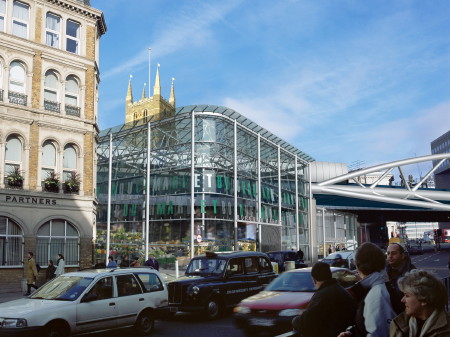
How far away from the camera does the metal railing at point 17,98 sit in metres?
24.8

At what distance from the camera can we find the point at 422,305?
325 cm

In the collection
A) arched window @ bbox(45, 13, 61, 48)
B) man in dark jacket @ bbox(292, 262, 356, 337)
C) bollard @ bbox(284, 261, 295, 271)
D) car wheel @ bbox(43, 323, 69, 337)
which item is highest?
arched window @ bbox(45, 13, 61, 48)

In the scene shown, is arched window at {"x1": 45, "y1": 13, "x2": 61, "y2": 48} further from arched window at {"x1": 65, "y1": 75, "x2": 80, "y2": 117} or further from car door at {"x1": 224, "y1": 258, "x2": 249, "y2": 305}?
car door at {"x1": 224, "y1": 258, "x2": 249, "y2": 305}

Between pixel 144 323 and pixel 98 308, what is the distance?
57.1 inches

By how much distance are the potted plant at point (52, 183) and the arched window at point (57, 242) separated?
1654 millimetres

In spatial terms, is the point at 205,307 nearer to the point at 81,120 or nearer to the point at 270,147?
the point at 81,120

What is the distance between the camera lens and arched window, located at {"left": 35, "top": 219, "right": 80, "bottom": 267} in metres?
25.3

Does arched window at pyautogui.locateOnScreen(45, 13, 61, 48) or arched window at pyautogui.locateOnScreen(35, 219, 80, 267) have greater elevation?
arched window at pyautogui.locateOnScreen(45, 13, 61, 48)

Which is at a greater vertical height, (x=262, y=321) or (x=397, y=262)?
(x=397, y=262)

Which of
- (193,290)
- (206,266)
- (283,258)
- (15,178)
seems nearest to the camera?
(193,290)

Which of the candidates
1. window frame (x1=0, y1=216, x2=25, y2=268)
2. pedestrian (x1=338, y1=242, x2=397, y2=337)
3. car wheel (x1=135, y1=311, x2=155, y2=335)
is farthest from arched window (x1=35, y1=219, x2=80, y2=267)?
pedestrian (x1=338, y1=242, x2=397, y2=337)

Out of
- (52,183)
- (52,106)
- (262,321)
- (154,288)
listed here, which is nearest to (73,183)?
(52,183)

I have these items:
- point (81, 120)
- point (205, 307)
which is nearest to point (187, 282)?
point (205, 307)

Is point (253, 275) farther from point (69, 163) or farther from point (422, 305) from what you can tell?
point (69, 163)
